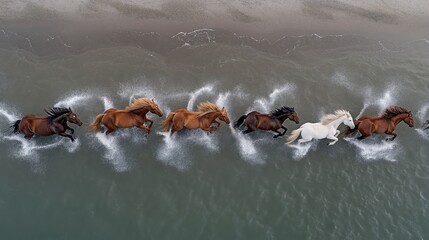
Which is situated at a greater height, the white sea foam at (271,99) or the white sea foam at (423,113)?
the white sea foam at (423,113)

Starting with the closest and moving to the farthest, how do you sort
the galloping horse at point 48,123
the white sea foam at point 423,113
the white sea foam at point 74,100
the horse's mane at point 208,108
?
the galloping horse at point 48,123 < the horse's mane at point 208,108 < the white sea foam at point 74,100 < the white sea foam at point 423,113

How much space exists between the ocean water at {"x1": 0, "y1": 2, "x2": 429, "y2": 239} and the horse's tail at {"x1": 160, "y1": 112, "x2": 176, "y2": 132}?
30cm

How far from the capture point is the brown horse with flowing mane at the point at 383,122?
12.3 meters

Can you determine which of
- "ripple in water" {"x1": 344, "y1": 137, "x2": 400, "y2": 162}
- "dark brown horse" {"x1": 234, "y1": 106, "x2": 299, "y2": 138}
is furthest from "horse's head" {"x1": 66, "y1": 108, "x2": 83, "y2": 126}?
"ripple in water" {"x1": 344, "y1": 137, "x2": 400, "y2": 162}

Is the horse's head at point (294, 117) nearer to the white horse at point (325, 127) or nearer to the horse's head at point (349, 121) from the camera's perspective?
the white horse at point (325, 127)

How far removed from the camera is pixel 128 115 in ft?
39.4

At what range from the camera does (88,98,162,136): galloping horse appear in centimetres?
1189

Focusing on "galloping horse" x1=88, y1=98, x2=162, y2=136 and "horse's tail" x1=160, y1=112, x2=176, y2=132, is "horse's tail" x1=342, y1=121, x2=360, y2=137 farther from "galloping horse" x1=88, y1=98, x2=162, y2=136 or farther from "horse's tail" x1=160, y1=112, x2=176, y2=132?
"galloping horse" x1=88, y1=98, x2=162, y2=136

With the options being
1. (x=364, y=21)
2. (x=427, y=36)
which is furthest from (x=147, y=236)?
(x=427, y=36)

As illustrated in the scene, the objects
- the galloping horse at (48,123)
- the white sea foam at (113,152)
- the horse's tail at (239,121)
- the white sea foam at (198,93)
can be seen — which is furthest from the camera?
the white sea foam at (198,93)

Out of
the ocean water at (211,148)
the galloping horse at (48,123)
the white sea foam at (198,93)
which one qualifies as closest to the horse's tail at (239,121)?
Answer: the ocean water at (211,148)

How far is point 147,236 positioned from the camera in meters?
11.0

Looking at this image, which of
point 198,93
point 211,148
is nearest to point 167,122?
point 211,148

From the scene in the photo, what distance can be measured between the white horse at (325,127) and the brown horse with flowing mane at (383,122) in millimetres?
389
